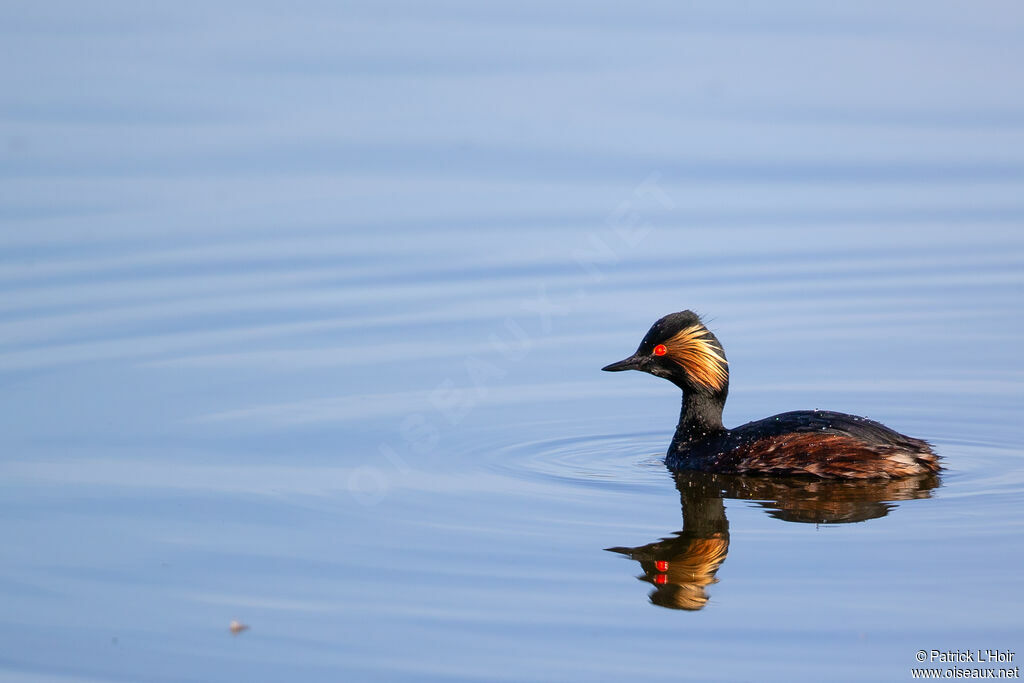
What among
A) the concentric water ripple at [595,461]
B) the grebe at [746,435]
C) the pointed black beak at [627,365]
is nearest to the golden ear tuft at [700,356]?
the grebe at [746,435]

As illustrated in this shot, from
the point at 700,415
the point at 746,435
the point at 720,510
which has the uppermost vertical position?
the point at 700,415

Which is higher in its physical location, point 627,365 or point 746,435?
point 627,365

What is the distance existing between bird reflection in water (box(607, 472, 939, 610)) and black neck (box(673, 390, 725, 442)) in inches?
21.0

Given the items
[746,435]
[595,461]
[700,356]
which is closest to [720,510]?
[746,435]

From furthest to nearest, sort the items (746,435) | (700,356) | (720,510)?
(700,356) < (746,435) < (720,510)

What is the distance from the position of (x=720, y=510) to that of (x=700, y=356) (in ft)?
5.34

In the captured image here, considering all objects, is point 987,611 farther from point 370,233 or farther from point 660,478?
point 370,233

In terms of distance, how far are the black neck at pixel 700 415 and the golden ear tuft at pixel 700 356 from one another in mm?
88

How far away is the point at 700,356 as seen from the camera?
1070 centimetres

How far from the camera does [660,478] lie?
32.8ft

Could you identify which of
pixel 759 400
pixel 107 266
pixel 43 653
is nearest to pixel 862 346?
pixel 759 400

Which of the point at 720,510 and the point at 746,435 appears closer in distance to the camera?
the point at 720,510

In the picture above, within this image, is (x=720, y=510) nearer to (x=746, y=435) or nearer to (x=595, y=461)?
(x=746, y=435)

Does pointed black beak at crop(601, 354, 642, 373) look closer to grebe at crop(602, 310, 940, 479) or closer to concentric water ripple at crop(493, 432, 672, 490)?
grebe at crop(602, 310, 940, 479)
